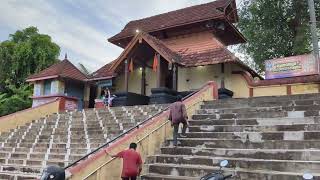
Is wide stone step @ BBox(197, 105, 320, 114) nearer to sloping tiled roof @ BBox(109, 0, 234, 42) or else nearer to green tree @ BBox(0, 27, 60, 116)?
sloping tiled roof @ BBox(109, 0, 234, 42)

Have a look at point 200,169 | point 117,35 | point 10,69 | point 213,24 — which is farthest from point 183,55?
point 10,69

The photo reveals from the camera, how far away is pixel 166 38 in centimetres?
2239

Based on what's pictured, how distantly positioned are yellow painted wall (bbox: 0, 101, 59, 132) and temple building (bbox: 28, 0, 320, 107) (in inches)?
127

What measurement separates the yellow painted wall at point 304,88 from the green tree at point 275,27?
12039mm

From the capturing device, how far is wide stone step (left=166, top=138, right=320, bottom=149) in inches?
331

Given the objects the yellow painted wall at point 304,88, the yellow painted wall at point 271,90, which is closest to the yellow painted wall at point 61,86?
the yellow painted wall at point 271,90

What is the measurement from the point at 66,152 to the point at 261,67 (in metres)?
21.1

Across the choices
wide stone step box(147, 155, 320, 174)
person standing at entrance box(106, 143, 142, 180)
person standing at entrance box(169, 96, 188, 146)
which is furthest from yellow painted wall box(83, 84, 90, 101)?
person standing at entrance box(106, 143, 142, 180)

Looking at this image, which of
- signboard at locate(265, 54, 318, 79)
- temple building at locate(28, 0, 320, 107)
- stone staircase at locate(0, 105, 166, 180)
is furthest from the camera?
temple building at locate(28, 0, 320, 107)

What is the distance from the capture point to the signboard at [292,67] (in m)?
17.0

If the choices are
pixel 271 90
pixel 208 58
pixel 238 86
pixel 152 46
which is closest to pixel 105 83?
pixel 152 46

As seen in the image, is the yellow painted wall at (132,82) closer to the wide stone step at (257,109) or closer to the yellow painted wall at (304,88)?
the yellow painted wall at (304,88)

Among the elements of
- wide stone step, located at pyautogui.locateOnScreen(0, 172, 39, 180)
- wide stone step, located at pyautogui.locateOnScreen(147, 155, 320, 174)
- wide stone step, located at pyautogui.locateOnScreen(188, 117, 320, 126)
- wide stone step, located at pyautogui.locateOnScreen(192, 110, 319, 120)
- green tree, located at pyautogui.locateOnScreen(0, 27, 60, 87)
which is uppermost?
green tree, located at pyautogui.locateOnScreen(0, 27, 60, 87)

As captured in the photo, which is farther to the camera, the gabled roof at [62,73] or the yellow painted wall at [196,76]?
the gabled roof at [62,73]
